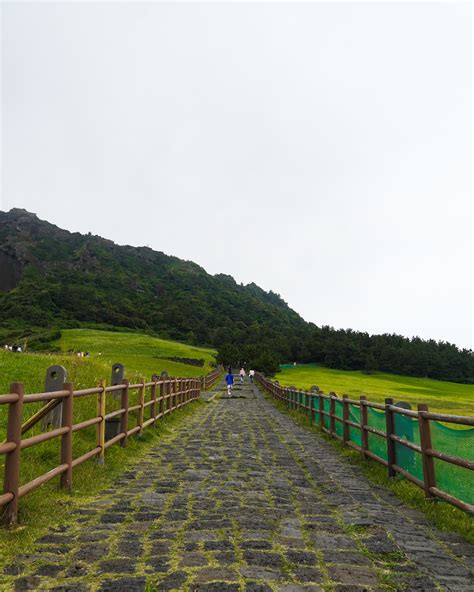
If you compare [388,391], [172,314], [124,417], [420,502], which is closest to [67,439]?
[124,417]

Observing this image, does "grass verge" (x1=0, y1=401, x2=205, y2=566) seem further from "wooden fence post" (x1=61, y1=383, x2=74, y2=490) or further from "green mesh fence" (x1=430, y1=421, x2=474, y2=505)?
"green mesh fence" (x1=430, y1=421, x2=474, y2=505)

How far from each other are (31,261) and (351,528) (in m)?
191

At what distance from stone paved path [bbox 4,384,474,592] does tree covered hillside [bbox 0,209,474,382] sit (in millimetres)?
59191

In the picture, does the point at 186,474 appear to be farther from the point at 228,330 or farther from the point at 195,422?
the point at 228,330

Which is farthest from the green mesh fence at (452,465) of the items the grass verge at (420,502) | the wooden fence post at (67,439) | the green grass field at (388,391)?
the green grass field at (388,391)

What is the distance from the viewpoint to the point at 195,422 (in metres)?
17.1

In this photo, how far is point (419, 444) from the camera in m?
7.00

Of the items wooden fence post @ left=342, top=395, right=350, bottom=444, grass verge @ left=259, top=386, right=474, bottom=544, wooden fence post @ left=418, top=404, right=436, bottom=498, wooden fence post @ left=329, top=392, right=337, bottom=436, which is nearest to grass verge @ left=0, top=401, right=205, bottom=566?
grass verge @ left=259, top=386, right=474, bottom=544

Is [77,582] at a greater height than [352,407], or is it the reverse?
[352,407]

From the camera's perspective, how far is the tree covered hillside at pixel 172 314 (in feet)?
353

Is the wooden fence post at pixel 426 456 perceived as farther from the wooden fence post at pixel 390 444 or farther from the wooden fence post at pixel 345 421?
the wooden fence post at pixel 345 421

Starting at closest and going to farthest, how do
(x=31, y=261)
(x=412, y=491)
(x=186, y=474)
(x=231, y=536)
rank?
(x=231, y=536)
(x=412, y=491)
(x=186, y=474)
(x=31, y=261)

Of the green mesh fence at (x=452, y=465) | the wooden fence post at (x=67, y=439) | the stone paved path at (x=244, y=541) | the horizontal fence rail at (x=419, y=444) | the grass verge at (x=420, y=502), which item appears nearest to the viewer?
the stone paved path at (x=244, y=541)

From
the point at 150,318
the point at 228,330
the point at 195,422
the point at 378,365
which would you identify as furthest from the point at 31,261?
the point at 195,422
